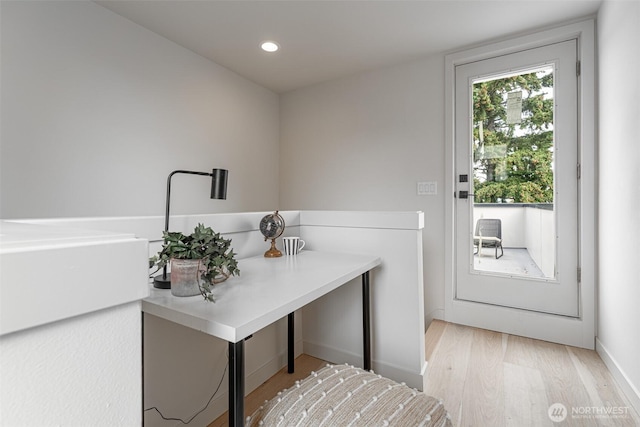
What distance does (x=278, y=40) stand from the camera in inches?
94.2

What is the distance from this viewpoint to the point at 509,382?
1.67 metres

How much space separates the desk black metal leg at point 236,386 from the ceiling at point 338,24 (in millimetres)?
2061

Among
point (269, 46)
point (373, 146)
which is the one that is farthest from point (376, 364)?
point (269, 46)

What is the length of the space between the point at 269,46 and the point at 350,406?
8.37 feet

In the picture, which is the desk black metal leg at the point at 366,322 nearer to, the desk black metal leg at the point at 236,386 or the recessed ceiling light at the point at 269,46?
the desk black metal leg at the point at 236,386

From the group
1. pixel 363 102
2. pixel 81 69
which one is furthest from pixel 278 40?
pixel 81 69

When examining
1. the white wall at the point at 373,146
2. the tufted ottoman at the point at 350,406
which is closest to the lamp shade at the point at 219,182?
the tufted ottoman at the point at 350,406

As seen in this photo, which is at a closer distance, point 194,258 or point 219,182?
point 194,258

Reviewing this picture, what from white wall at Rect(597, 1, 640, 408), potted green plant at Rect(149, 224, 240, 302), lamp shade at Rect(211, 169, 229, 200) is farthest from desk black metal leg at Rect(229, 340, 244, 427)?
white wall at Rect(597, 1, 640, 408)

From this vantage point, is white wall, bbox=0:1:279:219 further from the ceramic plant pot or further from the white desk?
the ceramic plant pot

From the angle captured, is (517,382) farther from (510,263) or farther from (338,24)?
(338,24)

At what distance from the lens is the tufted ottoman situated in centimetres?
79

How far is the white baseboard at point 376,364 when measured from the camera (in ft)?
5.28

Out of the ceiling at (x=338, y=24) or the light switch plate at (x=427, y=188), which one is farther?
the light switch plate at (x=427, y=188)
